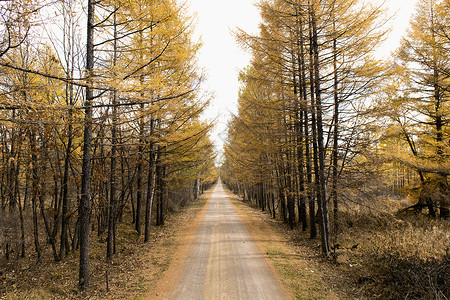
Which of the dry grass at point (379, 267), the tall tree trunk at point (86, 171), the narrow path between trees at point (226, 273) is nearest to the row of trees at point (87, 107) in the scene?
the tall tree trunk at point (86, 171)

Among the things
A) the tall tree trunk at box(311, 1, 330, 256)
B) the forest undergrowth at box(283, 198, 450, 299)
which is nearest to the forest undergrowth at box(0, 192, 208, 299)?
the forest undergrowth at box(283, 198, 450, 299)

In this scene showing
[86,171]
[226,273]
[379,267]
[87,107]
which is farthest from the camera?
[226,273]

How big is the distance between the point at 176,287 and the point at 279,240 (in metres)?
5.76

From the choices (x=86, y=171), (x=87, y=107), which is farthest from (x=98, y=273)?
(x=87, y=107)

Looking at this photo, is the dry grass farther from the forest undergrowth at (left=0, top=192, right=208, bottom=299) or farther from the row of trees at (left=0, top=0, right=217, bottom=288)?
the row of trees at (left=0, top=0, right=217, bottom=288)

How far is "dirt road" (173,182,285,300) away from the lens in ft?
18.1

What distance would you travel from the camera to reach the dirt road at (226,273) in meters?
5.53

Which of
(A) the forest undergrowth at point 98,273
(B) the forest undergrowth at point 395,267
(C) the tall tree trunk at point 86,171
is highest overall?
(C) the tall tree trunk at point 86,171

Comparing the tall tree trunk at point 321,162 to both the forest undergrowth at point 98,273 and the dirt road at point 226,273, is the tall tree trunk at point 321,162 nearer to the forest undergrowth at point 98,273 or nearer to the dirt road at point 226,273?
the dirt road at point 226,273

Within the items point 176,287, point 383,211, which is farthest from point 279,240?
point 176,287

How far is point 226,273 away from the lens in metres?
6.64

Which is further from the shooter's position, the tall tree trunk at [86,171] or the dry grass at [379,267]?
the tall tree trunk at [86,171]

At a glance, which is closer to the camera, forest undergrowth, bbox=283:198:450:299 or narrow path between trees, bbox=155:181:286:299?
forest undergrowth, bbox=283:198:450:299

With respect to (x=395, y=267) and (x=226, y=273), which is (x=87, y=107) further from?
(x=395, y=267)
